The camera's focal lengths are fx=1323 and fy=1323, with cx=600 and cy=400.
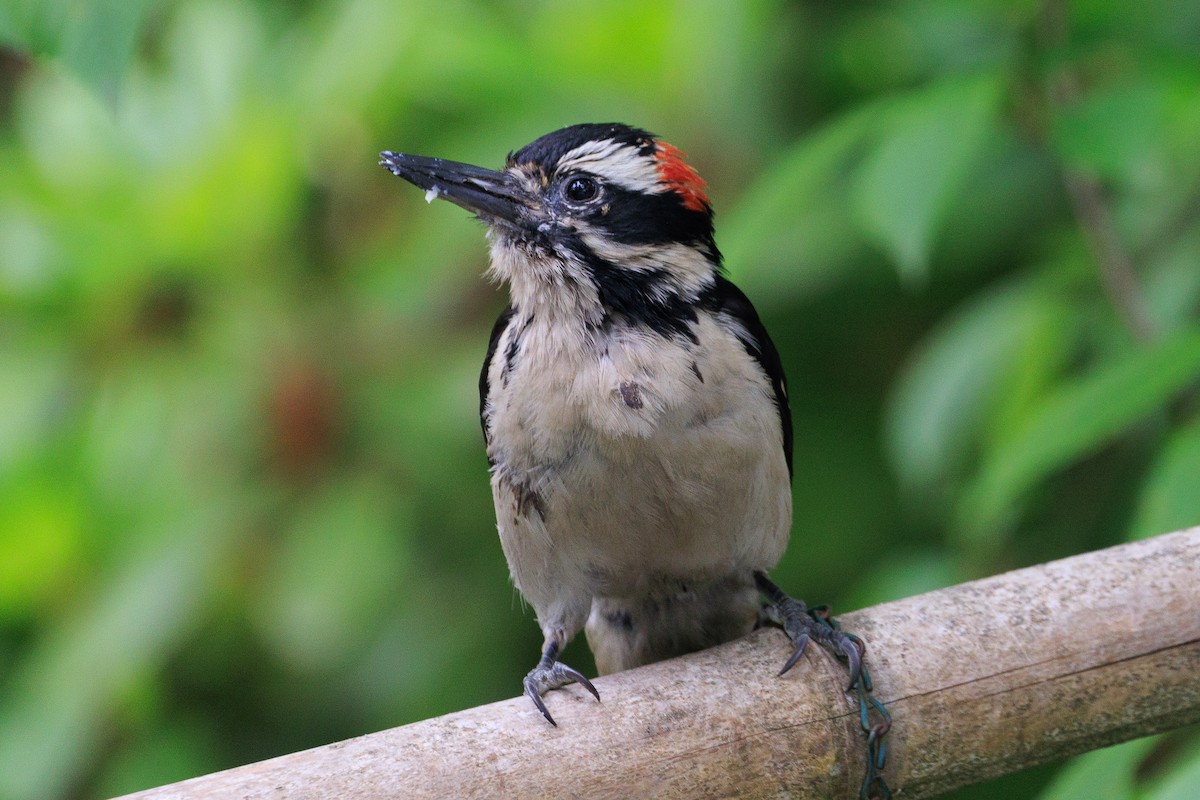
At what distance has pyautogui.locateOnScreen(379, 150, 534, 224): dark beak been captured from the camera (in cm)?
327

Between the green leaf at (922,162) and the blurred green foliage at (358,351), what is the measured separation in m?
1.17

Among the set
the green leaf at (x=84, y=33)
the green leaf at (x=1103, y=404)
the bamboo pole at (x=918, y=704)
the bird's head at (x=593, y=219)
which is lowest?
the bamboo pole at (x=918, y=704)

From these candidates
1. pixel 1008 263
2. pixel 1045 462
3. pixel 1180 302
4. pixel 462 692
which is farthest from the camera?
pixel 1008 263

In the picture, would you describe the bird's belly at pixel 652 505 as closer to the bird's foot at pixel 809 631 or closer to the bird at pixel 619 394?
the bird at pixel 619 394

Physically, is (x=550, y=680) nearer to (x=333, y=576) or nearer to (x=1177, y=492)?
(x=1177, y=492)

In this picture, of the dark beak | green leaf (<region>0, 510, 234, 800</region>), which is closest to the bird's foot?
the dark beak

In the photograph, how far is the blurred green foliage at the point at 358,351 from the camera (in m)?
4.54

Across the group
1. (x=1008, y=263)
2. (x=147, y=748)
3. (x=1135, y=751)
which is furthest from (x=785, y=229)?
(x=147, y=748)

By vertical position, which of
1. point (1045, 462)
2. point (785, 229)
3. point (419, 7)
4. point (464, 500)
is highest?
point (419, 7)

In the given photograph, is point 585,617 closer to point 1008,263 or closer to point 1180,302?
point 1180,302

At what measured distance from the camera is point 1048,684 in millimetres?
2801

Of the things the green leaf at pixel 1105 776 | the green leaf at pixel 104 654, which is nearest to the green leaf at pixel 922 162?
the green leaf at pixel 1105 776

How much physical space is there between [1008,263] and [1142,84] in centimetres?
208

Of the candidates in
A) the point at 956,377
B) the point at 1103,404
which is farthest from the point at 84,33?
the point at 956,377
